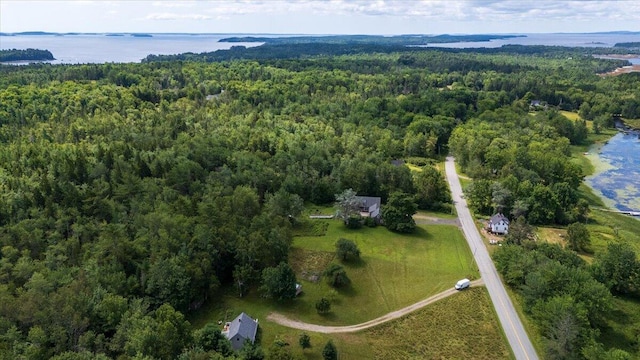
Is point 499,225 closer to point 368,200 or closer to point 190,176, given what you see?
point 368,200

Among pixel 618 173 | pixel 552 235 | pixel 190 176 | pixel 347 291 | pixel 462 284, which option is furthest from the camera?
pixel 618 173

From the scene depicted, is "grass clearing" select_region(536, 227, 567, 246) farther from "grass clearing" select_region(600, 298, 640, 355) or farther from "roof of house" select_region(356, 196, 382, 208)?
"roof of house" select_region(356, 196, 382, 208)

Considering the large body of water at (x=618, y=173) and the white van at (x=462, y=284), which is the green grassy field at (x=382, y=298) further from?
the large body of water at (x=618, y=173)

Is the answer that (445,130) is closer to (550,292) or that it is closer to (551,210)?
(551,210)

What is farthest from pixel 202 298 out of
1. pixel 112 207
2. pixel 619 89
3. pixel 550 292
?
pixel 619 89

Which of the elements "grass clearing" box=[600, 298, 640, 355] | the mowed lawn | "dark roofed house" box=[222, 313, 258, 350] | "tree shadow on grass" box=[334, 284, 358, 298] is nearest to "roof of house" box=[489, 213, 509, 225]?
the mowed lawn

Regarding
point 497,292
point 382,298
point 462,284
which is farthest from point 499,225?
point 382,298
